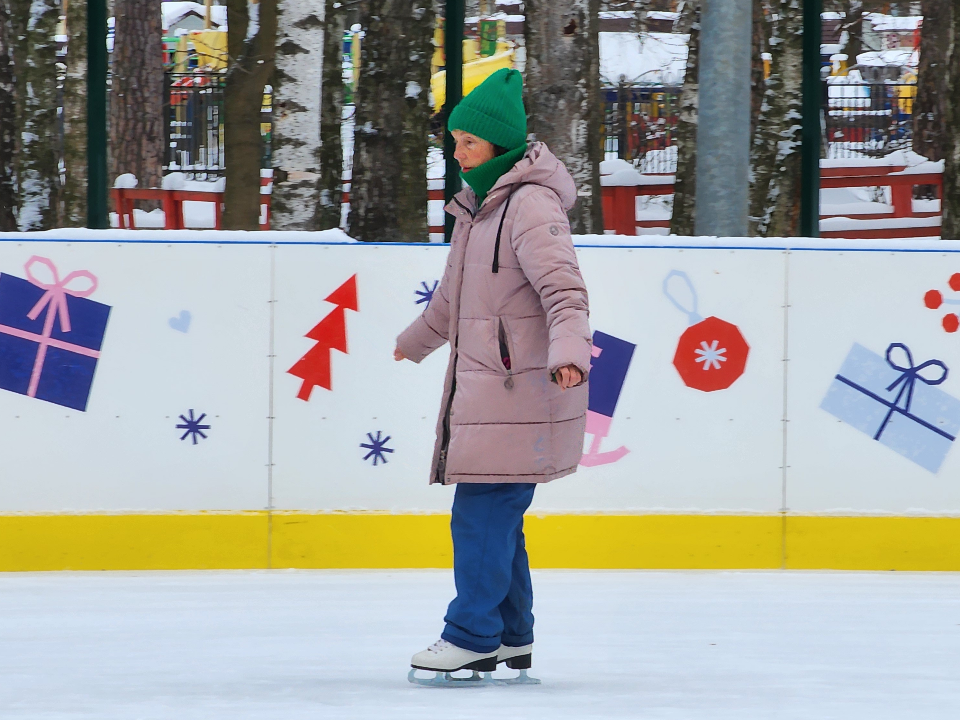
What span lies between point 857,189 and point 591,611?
13.1 meters

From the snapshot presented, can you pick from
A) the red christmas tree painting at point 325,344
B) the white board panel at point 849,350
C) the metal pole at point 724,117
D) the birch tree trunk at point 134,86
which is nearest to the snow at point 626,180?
the birch tree trunk at point 134,86

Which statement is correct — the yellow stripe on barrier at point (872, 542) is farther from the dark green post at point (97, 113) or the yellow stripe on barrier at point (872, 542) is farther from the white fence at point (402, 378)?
the dark green post at point (97, 113)

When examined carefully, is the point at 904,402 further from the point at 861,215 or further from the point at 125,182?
the point at 125,182

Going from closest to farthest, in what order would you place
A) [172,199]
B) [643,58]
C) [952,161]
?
[952,161] → [172,199] → [643,58]

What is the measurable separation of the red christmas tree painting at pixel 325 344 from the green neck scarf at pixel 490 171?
1769 millimetres

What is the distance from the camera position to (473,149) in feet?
13.0

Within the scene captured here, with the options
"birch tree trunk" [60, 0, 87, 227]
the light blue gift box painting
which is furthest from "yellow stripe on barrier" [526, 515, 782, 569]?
"birch tree trunk" [60, 0, 87, 227]

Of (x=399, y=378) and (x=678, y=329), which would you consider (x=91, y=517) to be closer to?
(x=399, y=378)

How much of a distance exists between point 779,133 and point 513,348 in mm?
6688

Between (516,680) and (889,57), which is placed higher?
(889,57)

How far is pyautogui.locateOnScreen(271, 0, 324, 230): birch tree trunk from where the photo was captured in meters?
9.23

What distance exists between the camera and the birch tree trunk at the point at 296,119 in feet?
30.3

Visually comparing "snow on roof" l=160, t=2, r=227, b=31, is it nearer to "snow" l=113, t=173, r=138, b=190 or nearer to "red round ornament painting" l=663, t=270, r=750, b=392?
"snow" l=113, t=173, r=138, b=190

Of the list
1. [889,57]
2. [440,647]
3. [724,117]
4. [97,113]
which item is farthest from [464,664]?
[889,57]
